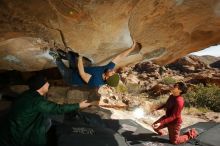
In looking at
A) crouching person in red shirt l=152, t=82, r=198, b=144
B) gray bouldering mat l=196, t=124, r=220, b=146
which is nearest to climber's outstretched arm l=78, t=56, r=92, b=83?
crouching person in red shirt l=152, t=82, r=198, b=144

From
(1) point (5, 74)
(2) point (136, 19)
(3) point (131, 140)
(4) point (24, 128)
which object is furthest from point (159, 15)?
(1) point (5, 74)

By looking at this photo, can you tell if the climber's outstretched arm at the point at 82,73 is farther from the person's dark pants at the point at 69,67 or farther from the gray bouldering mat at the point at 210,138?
the gray bouldering mat at the point at 210,138

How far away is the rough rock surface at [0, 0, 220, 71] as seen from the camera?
4852 mm

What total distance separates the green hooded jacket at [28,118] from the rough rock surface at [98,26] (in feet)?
4.83

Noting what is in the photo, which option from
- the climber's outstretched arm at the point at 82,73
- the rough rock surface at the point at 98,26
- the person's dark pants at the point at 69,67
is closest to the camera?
the rough rock surface at the point at 98,26

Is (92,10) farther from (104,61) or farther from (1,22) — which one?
(104,61)

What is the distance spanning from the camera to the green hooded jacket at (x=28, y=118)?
4.22 metres

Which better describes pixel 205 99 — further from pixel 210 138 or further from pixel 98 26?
pixel 98 26

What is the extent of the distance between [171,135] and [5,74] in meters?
5.23

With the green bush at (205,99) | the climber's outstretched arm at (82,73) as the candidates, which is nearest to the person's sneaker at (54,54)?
the climber's outstretched arm at (82,73)

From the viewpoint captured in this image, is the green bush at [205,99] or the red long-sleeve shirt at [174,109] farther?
the green bush at [205,99]

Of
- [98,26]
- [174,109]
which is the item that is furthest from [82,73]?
[174,109]

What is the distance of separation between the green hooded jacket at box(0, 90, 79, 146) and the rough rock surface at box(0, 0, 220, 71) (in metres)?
1.47

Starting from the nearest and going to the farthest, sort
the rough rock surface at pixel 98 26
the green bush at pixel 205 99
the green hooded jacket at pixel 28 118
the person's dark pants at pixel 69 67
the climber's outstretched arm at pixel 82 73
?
the green hooded jacket at pixel 28 118, the rough rock surface at pixel 98 26, the climber's outstretched arm at pixel 82 73, the person's dark pants at pixel 69 67, the green bush at pixel 205 99
